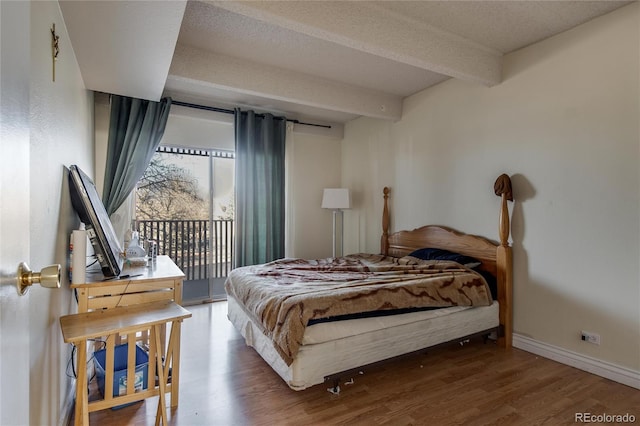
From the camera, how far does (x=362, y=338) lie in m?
2.26

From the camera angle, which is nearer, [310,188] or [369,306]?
[369,306]

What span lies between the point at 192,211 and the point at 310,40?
2762 mm

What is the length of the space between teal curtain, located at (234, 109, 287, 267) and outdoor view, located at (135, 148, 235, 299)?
15.5 inches

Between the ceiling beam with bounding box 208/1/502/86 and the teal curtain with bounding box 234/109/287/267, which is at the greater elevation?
the ceiling beam with bounding box 208/1/502/86

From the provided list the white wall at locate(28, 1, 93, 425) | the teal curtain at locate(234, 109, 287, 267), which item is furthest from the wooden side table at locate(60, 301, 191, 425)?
the teal curtain at locate(234, 109, 287, 267)

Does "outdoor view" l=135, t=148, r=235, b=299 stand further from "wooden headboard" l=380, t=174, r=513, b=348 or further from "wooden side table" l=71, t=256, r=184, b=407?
"wooden headboard" l=380, t=174, r=513, b=348

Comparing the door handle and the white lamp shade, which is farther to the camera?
the white lamp shade

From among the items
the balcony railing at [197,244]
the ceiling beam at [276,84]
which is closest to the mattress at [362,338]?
the balcony railing at [197,244]

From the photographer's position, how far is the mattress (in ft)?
6.82

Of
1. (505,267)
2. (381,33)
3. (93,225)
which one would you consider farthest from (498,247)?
(93,225)

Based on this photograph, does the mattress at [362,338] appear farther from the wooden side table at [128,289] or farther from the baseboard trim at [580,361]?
the wooden side table at [128,289]

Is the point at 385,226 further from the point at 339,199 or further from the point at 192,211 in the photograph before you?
the point at 192,211

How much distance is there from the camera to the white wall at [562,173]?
2365 millimetres

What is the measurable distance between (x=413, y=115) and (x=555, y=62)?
1.57 m
